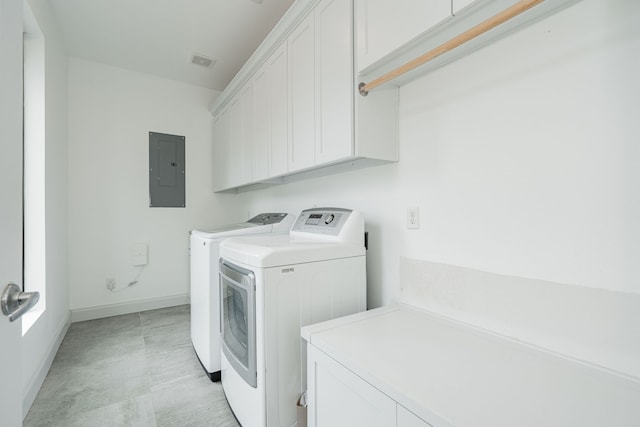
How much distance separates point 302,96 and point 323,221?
0.83 m

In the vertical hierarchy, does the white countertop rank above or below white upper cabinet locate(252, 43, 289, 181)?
below

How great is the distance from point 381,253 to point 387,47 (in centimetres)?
109

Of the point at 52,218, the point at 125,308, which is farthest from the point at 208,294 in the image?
the point at 125,308

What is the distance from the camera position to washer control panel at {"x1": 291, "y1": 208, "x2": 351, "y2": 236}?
1.66m

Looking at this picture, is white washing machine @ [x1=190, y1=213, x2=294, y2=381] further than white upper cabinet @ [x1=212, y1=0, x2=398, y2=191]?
Yes

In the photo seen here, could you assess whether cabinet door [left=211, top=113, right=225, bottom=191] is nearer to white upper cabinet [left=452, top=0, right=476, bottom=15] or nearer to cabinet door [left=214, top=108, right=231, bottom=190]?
cabinet door [left=214, top=108, right=231, bottom=190]

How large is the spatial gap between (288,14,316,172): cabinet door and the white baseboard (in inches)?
100

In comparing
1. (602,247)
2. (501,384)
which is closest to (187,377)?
(501,384)

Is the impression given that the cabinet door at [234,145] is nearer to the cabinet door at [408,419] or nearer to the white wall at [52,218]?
the white wall at [52,218]

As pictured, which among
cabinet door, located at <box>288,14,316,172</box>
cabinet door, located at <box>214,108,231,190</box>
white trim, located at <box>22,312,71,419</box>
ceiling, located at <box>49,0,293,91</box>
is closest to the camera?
white trim, located at <box>22,312,71,419</box>

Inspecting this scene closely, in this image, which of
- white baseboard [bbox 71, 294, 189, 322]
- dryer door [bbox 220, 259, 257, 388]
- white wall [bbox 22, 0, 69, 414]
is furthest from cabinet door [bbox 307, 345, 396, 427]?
white baseboard [bbox 71, 294, 189, 322]

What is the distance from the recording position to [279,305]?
130 cm

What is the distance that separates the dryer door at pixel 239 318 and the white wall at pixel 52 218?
115 centimetres

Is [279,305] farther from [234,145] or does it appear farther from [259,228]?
[234,145]
